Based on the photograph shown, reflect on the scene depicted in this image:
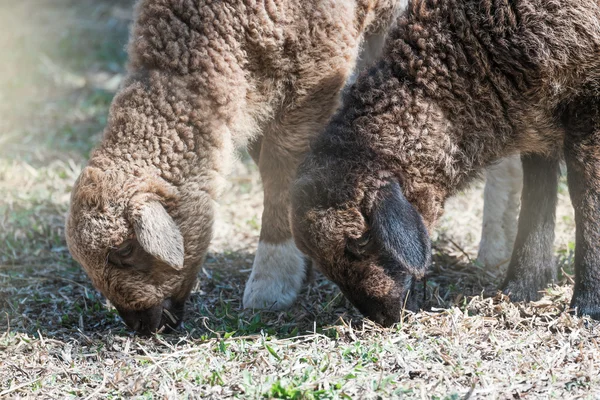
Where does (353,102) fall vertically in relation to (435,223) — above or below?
above

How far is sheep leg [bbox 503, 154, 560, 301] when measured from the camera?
5668 millimetres

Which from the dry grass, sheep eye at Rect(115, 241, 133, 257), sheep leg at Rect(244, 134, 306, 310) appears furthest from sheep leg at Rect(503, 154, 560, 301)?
sheep eye at Rect(115, 241, 133, 257)

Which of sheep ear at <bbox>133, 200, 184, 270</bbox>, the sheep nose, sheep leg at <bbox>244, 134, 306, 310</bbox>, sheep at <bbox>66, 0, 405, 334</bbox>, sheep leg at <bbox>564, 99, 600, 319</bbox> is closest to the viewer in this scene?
sheep leg at <bbox>564, 99, 600, 319</bbox>

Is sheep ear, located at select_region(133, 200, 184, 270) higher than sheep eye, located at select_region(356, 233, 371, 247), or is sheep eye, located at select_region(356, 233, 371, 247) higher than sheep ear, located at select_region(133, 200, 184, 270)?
sheep eye, located at select_region(356, 233, 371, 247)

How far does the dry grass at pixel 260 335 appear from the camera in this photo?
4.12 metres

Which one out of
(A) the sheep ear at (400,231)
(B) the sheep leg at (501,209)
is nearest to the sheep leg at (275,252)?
(A) the sheep ear at (400,231)

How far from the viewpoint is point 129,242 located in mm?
5270

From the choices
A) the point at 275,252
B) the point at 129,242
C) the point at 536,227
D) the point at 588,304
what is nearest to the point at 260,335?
the point at 129,242

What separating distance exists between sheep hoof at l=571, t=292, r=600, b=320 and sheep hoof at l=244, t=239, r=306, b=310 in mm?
2085

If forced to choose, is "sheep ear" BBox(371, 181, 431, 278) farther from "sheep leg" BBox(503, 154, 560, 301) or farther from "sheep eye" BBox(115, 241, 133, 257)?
"sheep eye" BBox(115, 241, 133, 257)

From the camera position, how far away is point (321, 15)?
5.57 m

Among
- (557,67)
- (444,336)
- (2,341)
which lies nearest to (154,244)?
(2,341)

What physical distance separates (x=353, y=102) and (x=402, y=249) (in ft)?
3.42

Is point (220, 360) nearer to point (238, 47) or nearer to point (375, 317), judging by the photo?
point (375, 317)
